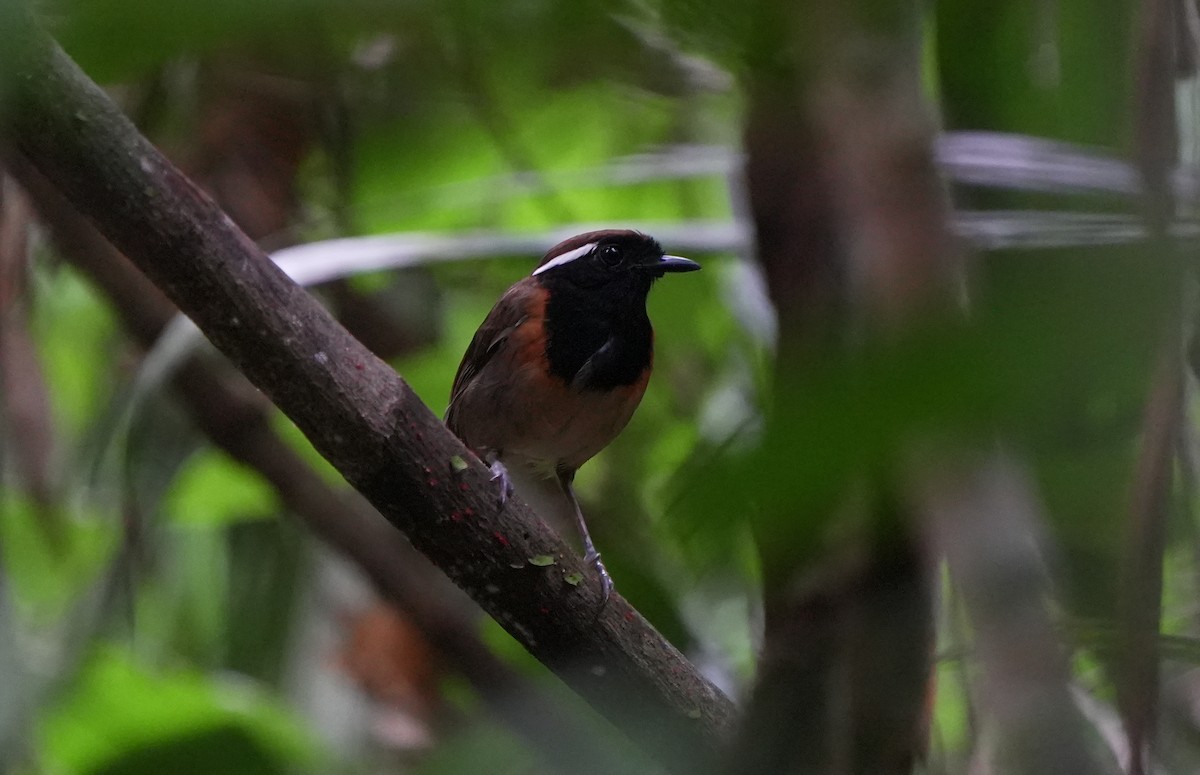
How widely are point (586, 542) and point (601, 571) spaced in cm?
51

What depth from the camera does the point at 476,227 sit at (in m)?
4.35

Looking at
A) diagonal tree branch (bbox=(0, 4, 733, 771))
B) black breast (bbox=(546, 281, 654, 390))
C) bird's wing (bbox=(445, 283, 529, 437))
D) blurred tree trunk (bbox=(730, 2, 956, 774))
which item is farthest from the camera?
bird's wing (bbox=(445, 283, 529, 437))

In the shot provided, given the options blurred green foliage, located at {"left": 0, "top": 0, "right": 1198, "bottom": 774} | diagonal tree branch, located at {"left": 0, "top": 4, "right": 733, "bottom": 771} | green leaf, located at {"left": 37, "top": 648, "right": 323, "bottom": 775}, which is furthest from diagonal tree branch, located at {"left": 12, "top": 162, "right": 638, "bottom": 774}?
diagonal tree branch, located at {"left": 0, "top": 4, "right": 733, "bottom": 771}

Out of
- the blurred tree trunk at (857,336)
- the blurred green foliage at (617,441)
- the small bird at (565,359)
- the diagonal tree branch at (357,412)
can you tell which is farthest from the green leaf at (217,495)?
the blurred tree trunk at (857,336)

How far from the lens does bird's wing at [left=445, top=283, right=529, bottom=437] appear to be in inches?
Answer: 119

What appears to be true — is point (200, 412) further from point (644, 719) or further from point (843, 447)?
point (843, 447)

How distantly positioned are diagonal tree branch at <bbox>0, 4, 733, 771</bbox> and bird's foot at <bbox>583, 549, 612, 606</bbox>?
25 millimetres

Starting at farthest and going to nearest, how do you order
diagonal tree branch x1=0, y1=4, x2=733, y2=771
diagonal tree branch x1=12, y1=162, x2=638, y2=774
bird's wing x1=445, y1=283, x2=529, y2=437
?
diagonal tree branch x1=12, y1=162, x2=638, y2=774 → bird's wing x1=445, y1=283, x2=529, y2=437 → diagonal tree branch x1=0, y1=4, x2=733, y2=771

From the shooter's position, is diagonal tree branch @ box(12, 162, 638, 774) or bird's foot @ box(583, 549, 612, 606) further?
diagonal tree branch @ box(12, 162, 638, 774)

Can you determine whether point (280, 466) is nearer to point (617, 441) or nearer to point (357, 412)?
point (617, 441)

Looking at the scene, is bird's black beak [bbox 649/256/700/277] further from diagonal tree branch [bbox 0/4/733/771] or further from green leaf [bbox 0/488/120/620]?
green leaf [bbox 0/488/120/620]

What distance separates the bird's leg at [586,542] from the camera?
2.08 metres

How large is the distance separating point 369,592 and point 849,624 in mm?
3723

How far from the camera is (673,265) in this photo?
2.99m
